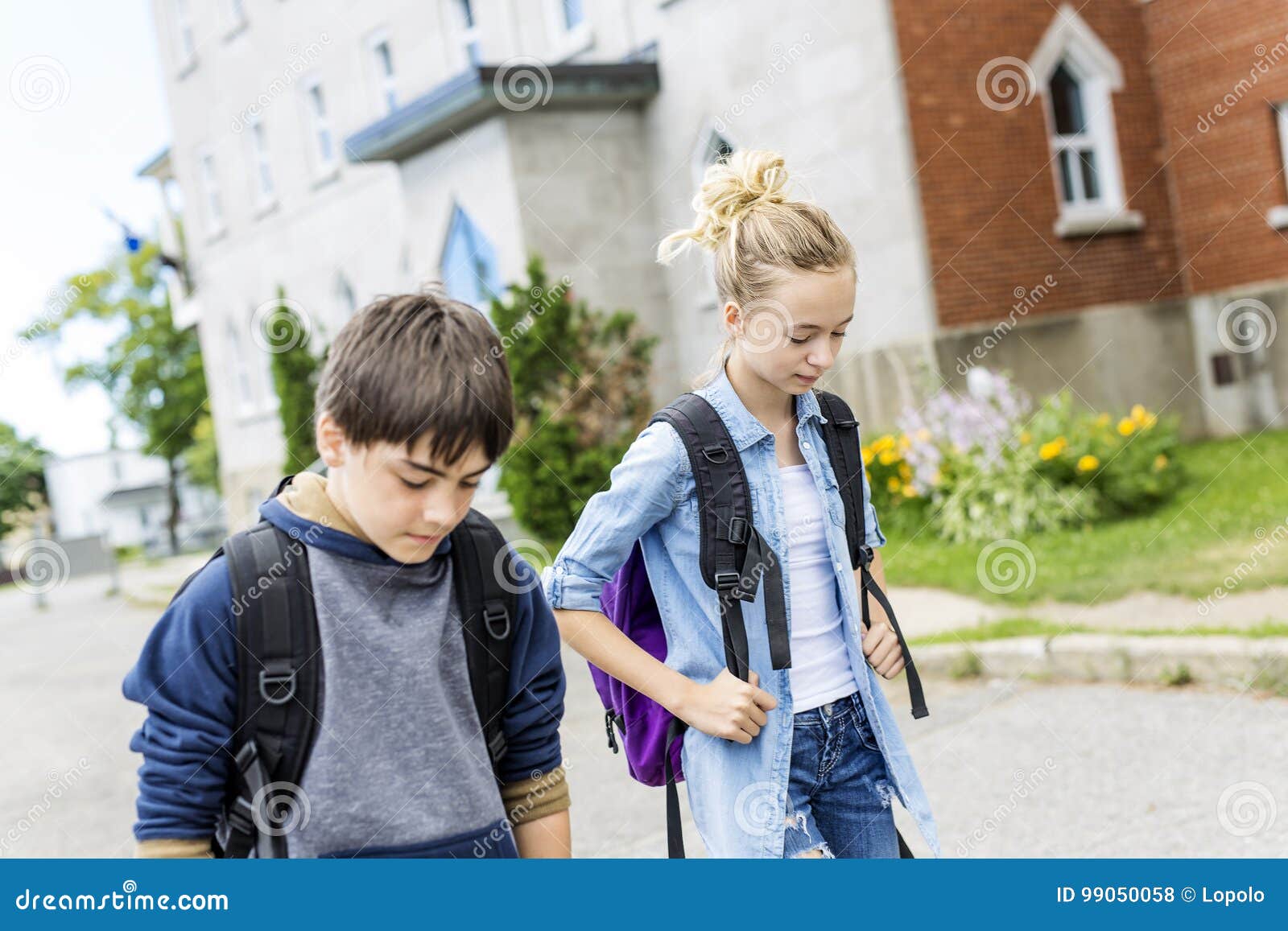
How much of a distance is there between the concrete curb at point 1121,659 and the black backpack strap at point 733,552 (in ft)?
13.9

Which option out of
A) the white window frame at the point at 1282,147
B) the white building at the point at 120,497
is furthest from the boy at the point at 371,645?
the white building at the point at 120,497

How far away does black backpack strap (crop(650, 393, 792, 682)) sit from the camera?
2498 millimetres

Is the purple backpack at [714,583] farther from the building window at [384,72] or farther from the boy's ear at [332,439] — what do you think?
the building window at [384,72]

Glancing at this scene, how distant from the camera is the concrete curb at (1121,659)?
19.6 feet

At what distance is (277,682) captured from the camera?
187 centimetres

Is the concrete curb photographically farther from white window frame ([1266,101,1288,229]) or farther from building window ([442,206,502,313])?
building window ([442,206,502,313])

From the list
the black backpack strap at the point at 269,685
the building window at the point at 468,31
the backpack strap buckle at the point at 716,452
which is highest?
the building window at the point at 468,31

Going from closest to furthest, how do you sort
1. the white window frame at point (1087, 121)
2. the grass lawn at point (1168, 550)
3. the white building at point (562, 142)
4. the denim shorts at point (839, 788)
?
1. the denim shorts at point (839, 788)
2. the grass lawn at point (1168, 550)
3. the white building at point (562, 142)
4. the white window frame at point (1087, 121)

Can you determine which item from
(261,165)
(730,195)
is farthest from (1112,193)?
(261,165)

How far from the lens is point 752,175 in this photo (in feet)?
9.12

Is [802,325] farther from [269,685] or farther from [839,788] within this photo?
[269,685]

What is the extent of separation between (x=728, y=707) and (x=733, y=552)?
0.95 feet
